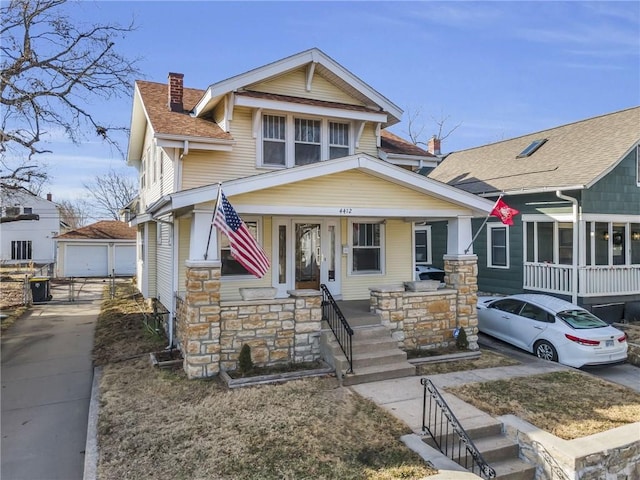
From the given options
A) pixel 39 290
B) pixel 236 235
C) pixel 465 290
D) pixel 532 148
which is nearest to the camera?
pixel 236 235

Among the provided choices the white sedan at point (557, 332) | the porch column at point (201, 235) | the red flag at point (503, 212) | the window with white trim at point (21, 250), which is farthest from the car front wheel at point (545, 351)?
the window with white trim at point (21, 250)

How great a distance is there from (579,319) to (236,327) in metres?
7.50

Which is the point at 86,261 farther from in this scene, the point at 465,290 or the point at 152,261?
the point at 465,290

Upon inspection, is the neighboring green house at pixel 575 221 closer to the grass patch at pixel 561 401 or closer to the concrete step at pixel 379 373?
the grass patch at pixel 561 401

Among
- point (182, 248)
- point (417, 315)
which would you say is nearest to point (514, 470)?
point (417, 315)

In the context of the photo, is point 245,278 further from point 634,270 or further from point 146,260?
point 634,270

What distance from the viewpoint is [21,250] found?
3741 centimetres

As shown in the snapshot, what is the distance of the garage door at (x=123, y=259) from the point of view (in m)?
30.1

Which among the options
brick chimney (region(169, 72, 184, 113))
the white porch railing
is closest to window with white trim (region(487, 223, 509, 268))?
the white porch railing

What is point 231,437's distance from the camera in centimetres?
543

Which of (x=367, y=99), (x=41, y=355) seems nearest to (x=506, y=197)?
(x=367, y=99)

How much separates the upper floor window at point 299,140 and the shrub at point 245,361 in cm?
502

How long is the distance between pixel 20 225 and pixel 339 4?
123ft

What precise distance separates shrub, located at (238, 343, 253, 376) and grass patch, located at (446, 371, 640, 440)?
354 cm
